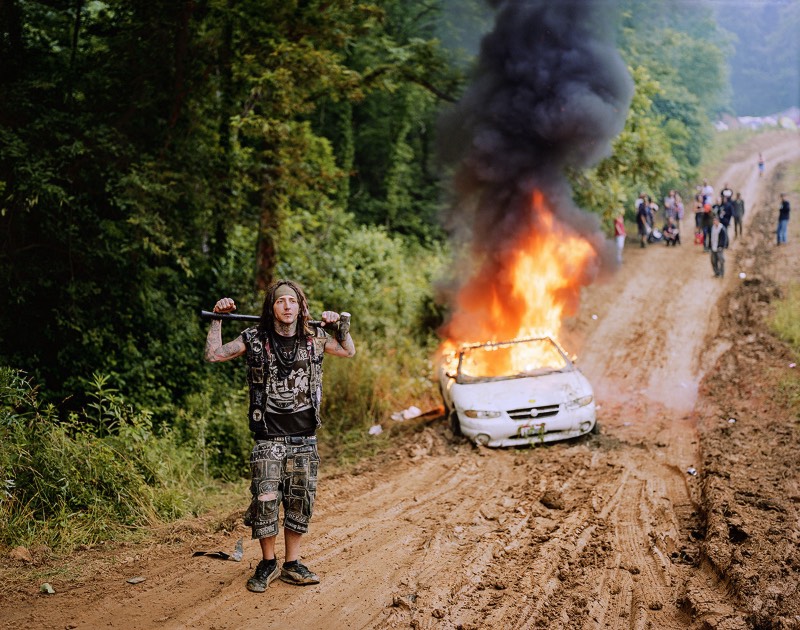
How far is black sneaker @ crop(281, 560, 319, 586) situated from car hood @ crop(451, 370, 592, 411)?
15.6 feet

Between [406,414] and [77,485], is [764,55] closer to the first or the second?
[406,414]

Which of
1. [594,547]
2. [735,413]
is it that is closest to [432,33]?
[735,413]

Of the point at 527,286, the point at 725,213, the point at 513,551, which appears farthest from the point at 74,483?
the point at 725,213

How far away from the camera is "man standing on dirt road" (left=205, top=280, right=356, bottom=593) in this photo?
5242 millimetres

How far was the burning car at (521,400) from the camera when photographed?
32.0ft

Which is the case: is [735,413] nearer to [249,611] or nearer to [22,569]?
[249,611]

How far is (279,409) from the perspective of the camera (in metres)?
5.26

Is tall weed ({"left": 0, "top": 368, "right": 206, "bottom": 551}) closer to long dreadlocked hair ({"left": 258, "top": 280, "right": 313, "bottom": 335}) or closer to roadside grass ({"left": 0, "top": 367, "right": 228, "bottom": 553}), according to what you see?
roadside grass ({"left": 0, "top": 367, "right": 228, "bottom": 553})

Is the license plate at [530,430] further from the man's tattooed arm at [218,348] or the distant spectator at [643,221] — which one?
the distant spectator at [643,221]

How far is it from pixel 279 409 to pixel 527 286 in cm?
882

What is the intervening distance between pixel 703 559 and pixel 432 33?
18.3 metres

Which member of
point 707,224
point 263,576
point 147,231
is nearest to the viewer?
point 263,576

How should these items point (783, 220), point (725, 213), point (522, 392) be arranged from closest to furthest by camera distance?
point (522, 392)
point (725, 213)
point (783, 220)

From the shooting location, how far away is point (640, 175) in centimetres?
1736
